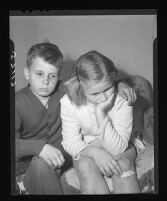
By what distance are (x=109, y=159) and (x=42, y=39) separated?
Result: 26.1 inches

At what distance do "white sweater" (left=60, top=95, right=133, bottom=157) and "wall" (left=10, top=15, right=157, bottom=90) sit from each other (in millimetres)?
203

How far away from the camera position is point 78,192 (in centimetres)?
168

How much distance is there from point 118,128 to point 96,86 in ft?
0.74

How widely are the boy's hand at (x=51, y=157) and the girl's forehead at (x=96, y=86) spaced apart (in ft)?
1.10

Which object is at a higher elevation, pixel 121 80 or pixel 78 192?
pixel 121 80

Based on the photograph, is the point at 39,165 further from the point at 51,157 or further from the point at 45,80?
the point at 45,80

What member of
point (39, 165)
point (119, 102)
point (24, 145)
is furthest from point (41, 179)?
point (119, 102)

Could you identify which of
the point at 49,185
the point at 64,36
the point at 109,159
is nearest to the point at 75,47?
the point at 64,36

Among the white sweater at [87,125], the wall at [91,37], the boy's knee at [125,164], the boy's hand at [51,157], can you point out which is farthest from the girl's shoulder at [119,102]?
Answer: the boy's hand at [51,157]

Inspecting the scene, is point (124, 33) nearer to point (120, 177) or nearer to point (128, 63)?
point (128, 63)

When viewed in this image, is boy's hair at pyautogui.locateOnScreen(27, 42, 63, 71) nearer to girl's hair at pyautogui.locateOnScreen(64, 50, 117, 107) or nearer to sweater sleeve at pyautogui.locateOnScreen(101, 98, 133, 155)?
girl's hair at pyautogui.locateOnScreen(64, 50, 117, 107)

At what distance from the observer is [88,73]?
1659mm

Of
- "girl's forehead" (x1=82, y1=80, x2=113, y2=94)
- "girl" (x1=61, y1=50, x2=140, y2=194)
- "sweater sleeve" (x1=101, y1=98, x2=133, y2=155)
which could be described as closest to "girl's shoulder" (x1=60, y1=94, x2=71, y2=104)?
"girl" (x1=61, y1=50, x2=140, y2=194)

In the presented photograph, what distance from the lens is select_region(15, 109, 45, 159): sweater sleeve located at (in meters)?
1.68
